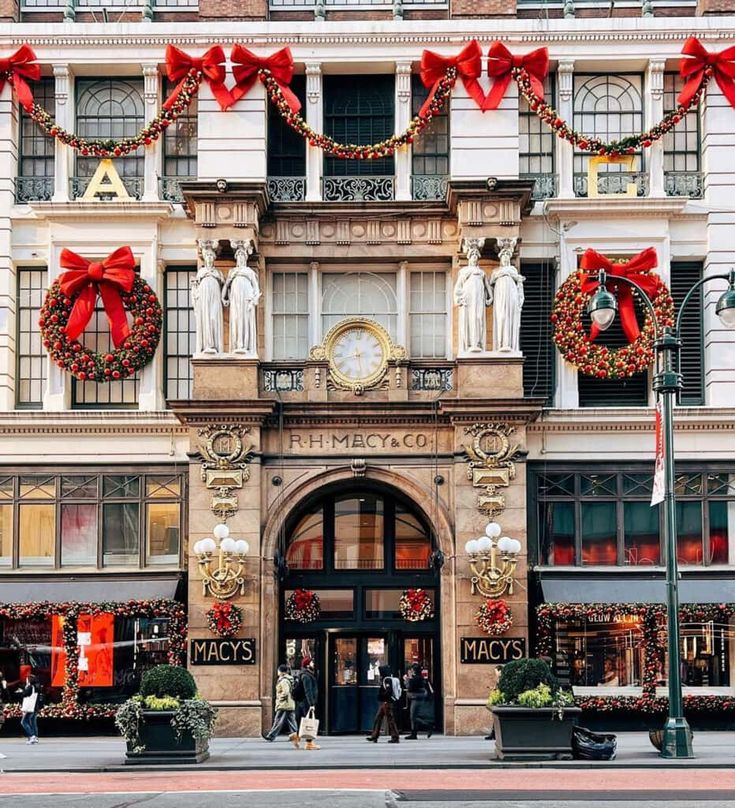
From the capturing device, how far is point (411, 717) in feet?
107

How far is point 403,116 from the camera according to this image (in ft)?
117

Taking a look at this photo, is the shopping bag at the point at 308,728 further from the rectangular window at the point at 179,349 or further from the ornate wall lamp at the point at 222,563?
the rectangular window at the point at 179,349

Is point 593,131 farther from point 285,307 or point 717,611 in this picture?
point 717,611

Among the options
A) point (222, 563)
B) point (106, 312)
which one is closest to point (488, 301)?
point (222, 563)

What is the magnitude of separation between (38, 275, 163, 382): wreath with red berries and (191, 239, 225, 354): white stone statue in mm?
1597

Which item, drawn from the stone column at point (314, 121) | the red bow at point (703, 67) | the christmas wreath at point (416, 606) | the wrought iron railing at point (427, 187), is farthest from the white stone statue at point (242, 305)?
the red bow at point (703, 67)

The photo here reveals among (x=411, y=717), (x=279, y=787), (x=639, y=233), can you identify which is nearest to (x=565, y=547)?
(x=411, y=717)

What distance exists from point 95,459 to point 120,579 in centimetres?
286

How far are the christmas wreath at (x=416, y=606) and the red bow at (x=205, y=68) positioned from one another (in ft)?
39.7

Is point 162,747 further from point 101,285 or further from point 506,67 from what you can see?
point 506,67

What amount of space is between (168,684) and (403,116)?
1529 centimetres

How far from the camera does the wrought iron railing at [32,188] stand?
36156 millimetres

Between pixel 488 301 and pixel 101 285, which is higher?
pixel 101 285

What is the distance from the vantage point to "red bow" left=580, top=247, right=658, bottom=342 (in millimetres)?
34969
